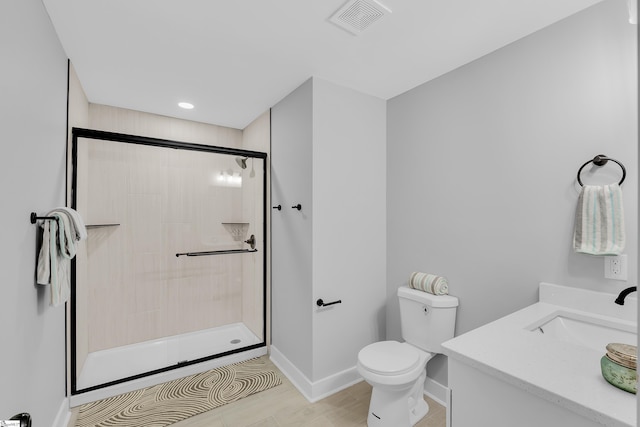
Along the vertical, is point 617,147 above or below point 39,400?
above

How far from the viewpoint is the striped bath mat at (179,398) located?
194 cm

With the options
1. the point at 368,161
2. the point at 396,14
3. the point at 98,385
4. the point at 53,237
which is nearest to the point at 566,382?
the point at 396,14

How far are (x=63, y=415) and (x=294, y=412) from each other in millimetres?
1472

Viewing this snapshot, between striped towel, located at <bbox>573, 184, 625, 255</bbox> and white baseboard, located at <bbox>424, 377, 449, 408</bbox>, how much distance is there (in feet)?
4.33

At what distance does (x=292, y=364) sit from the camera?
240cm

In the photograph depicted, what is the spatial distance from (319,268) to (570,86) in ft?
5.97

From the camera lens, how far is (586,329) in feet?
4.48

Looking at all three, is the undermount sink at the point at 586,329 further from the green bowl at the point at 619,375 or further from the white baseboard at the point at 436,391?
the white baseboard at the point at 436,391

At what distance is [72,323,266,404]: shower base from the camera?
2268 millimetres

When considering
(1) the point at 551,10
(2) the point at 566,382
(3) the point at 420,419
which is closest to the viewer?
(2) the point at 566,382

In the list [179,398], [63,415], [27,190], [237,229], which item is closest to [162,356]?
[179,398]

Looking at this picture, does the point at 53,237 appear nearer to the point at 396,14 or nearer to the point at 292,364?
the point at 292,364

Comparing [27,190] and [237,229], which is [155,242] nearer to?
[237,229]

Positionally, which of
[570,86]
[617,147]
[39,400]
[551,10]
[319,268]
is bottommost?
[39,400]
